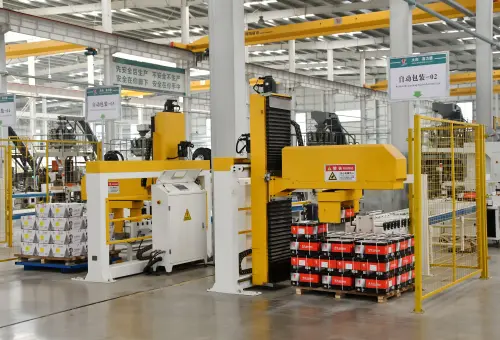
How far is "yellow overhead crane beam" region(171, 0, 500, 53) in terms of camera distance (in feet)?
53.4

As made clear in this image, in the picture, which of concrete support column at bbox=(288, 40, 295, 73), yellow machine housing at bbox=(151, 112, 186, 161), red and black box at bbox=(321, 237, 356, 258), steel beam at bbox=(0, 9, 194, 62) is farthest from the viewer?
concrete support column at bbox=(288, 40, 295, 73)

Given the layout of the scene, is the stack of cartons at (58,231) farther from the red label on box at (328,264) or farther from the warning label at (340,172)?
the warning label at (340,172)

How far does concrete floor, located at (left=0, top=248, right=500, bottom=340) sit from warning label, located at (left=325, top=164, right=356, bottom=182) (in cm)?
148

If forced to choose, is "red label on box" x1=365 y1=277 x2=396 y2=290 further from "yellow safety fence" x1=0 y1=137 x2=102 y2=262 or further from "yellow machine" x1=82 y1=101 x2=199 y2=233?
"yellow safety fence" x1=0 y1=137 x2=102 y2=262

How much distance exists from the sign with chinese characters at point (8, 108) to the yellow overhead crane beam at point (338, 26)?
16.9 feet

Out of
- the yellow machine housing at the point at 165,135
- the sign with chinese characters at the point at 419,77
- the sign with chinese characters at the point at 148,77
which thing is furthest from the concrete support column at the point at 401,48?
the sign with chinese characters at the point at 148,77

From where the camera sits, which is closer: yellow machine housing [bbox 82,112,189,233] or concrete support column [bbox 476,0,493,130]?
yellow machine housing [bbox 82,112,189,233]

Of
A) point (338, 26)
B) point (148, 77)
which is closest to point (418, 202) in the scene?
point (148, 77)

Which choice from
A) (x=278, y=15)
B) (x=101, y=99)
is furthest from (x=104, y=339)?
(x=278, y=15)

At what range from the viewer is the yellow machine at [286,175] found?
7371 millimetres

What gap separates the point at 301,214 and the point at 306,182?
690cm

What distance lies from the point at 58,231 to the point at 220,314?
4.08m

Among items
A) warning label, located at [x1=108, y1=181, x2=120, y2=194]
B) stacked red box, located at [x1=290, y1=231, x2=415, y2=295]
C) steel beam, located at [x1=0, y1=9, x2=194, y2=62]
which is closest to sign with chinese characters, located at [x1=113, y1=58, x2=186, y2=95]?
steel beam, located at [x1=0, y1=9, x2=194, y2=62]

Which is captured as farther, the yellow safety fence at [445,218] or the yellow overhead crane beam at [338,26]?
the yellow overhead crane beam at [338,26]
